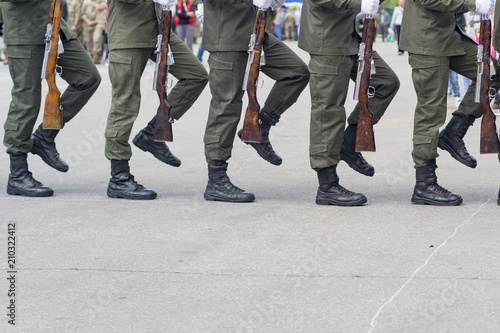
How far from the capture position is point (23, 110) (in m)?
6.43

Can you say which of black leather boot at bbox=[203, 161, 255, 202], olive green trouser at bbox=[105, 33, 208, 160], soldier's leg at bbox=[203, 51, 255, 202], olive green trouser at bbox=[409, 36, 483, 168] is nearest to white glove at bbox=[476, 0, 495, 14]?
olive green trouser at bbox=[409, 36, 483, 168]

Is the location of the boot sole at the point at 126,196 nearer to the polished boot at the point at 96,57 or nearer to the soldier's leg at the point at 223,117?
the soldier's leg at the point at 223,117

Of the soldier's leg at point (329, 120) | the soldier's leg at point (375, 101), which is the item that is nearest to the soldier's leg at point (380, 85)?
the soldier's leg at point (375, 101)

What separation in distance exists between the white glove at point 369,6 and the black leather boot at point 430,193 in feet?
3.59

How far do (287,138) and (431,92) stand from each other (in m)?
3.74

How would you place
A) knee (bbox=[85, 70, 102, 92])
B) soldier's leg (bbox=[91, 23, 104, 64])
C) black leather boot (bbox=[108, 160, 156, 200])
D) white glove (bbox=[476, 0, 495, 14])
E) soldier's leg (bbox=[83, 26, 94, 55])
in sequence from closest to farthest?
white glove (bbox=[476, 0, 495, 14]), black leather boot (bbox=[108, 160, 156, 200]), knee (bbox=[85, 70, 102, 92]), soldier's leg (bbox=[91, 23, 104, 64]), soldier's leg (bbox=[83, 26, 94, 55])

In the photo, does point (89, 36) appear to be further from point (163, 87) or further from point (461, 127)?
point (461, 127)

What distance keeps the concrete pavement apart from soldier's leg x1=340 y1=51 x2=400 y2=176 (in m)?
0.26

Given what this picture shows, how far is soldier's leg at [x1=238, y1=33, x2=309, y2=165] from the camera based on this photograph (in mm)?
6336

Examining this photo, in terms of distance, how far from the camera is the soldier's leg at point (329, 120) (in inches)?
236

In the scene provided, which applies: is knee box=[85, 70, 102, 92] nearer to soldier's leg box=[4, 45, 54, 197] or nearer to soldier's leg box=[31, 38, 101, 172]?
soldier's leg box=[31, 38, 101, 172]

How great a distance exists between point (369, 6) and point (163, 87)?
1571mm

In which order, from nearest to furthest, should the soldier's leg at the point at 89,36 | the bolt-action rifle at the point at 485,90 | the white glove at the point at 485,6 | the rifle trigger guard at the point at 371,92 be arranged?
the white glove at the point at 485,6
the bolt-action rifle at the point at 485,90
the rifle trigger guard at the point at 371,92
the soldier's leg at the point at 89,36

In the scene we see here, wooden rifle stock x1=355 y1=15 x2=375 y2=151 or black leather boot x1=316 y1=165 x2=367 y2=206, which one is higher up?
wooden rifle stock x1=355 y1=15 x2=375 y2=151
